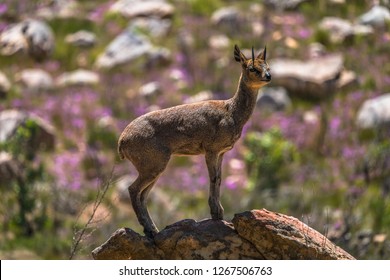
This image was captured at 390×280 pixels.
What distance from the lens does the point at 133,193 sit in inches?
334

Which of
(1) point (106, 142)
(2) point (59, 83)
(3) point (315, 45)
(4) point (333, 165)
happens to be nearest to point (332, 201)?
(4) point (333, 165)

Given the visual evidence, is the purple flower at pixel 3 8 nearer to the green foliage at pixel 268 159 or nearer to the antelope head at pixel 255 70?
the green foliage at pixel 268 159

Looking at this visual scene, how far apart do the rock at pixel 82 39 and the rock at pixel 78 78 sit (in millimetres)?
1859

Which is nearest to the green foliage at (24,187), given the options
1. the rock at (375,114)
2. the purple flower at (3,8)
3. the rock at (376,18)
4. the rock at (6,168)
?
the rock at (6,168)

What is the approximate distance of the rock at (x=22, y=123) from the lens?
21016mm

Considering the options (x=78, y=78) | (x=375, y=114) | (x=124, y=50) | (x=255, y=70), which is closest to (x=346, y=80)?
(x=375, y=114)

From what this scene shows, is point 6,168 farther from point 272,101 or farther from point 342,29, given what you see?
point 342,29

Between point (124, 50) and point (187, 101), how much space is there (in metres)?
4.12

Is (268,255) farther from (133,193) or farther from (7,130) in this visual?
(7,130)

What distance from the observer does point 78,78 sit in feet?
82.1

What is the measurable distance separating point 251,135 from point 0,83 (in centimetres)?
875

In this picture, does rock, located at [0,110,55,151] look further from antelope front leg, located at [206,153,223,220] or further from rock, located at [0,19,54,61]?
antelope front leg, located at [206,153,223,220]

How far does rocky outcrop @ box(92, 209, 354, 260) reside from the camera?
853 centimetres

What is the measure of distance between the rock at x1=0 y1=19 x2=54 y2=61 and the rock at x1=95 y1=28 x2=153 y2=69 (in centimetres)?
193
